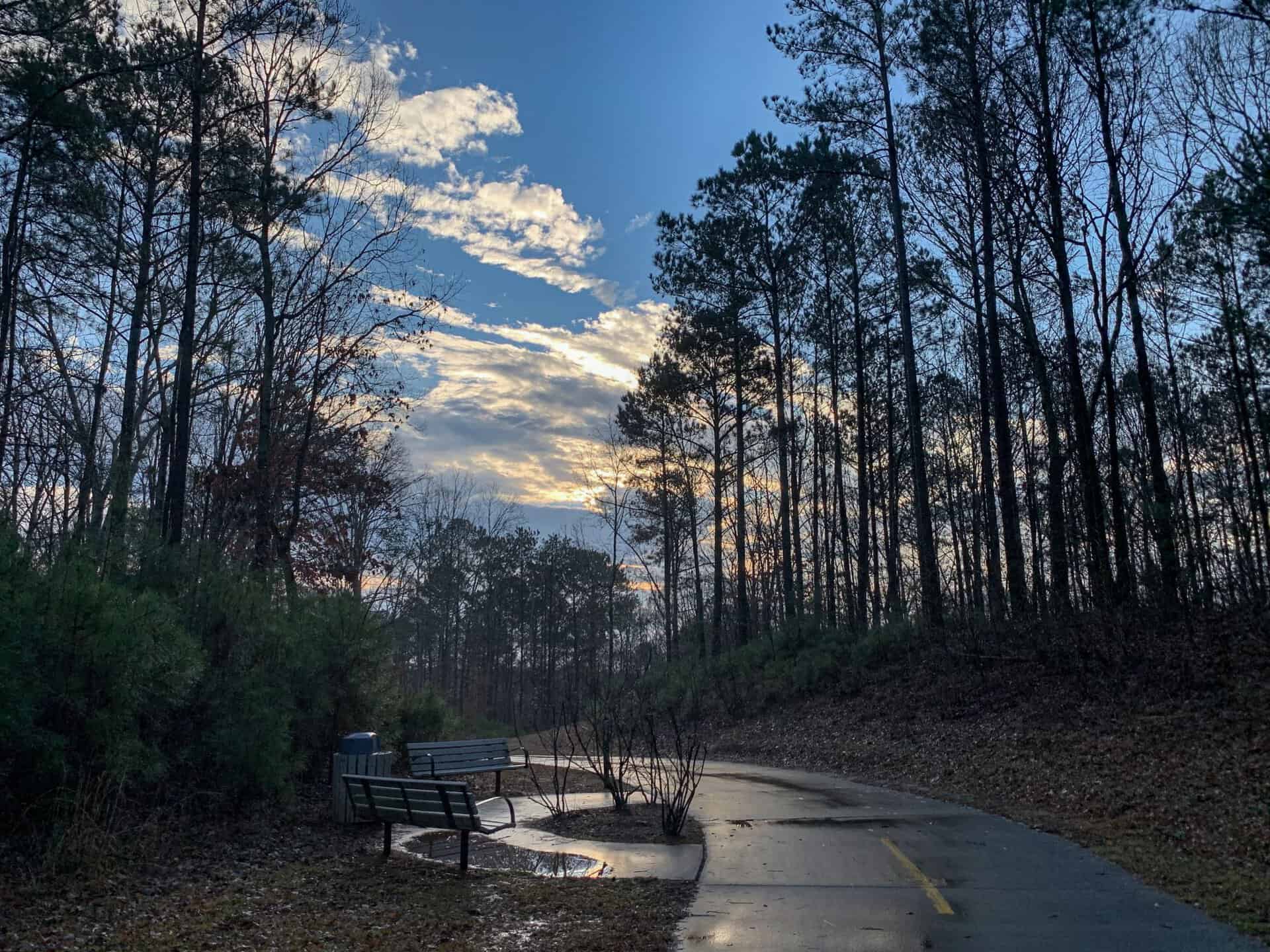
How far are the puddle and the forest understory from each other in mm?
4698

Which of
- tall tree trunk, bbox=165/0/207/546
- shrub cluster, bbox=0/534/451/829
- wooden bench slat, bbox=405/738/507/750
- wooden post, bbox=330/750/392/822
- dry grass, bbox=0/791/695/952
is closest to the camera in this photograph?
dry grass, bbox=0/791/695/952

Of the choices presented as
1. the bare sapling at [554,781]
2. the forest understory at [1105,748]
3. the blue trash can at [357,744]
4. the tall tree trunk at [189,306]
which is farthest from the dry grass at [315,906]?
the tall tree trunk at [189,306]

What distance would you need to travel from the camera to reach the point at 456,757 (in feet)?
38.8

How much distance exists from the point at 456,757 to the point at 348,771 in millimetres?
1866

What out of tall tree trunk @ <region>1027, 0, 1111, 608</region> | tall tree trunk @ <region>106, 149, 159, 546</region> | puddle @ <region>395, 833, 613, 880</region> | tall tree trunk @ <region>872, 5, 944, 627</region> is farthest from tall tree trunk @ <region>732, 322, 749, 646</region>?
puddle @ <region>395, 833, 613, 880</region>

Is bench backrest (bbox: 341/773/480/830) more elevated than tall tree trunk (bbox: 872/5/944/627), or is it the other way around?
tall tree trunk (bbox: 872/5/944/627)

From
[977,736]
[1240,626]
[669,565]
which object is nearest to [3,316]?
[977,736]

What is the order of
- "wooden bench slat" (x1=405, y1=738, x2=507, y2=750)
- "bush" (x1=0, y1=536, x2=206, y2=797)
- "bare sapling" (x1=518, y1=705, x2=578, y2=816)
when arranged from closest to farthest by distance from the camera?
"bush" (x1=0, y1=536, x2=206, y2=797), "bare sapling" (x1=518, y1=705, x2=578, y2=816), "wooden bench slat" (x1=405, y1=738, x2=507, y2=750)

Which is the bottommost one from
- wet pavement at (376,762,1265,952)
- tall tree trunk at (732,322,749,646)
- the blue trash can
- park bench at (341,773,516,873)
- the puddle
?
the puddle

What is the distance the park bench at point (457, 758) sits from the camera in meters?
11.2

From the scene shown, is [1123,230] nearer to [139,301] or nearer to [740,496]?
[740,496]

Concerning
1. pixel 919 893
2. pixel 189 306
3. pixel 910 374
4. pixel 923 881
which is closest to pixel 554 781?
pixel 923 881

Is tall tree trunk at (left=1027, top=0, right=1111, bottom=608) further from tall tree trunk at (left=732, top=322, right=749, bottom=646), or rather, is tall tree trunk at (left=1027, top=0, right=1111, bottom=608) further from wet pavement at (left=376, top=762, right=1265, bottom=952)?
tall tree trunk at (left=732, top=322, right=749, bottom=646)

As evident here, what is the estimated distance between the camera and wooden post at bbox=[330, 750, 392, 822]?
10070mm
